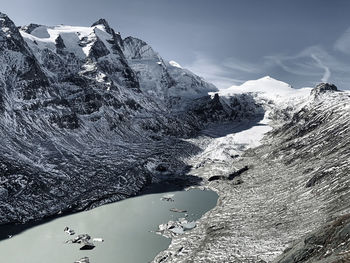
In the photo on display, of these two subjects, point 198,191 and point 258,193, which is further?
point 198,191

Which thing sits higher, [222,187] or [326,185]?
[222,187]

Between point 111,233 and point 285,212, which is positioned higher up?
point 111,233

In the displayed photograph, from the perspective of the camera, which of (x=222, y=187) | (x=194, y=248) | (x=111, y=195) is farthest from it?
(x=222, y=187)

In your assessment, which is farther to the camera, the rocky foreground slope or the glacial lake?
the glacial lake

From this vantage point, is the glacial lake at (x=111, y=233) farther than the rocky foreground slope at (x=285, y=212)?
Yes

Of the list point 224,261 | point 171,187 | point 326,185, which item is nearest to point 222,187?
point 171,187

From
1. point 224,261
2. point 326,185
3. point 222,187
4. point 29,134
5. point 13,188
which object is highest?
point 29,134

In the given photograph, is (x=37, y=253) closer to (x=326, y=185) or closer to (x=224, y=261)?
(x=224, y=261)

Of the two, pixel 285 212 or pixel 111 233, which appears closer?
pixel 285 212
